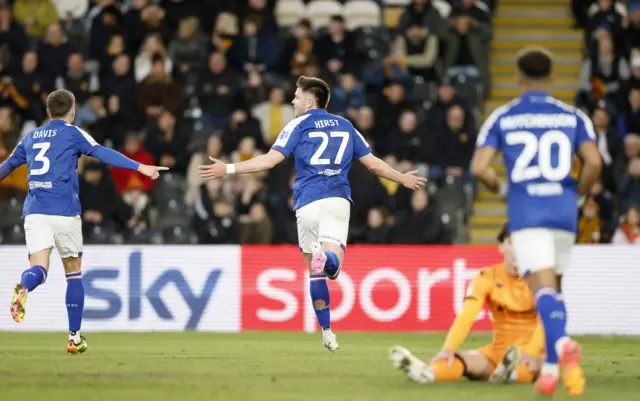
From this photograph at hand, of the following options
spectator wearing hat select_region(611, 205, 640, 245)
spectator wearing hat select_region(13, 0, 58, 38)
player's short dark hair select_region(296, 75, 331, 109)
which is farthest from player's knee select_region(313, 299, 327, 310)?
spectator wearing hat select_region(13, 0, 58, 38)

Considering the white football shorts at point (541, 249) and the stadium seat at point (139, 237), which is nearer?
the white football shorts at point (541, 249)

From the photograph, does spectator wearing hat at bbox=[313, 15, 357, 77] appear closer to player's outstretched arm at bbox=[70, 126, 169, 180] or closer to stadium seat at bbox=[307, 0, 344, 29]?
stadium seat at bbox=[307, 0, 344, 29]

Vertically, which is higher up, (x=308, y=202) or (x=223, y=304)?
(x=308, y=202)

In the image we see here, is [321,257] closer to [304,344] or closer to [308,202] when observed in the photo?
[308,202]

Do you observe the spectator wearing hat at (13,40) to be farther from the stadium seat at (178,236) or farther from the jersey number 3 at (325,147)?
the jersey number 3 at (325,147)

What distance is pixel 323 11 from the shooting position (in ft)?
68.2

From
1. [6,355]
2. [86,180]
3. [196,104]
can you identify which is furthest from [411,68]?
[6,355]

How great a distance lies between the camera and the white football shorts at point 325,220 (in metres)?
11.4

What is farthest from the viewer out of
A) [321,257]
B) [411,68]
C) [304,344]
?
[411,68]

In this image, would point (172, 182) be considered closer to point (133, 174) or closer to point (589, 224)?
point (133, 174)

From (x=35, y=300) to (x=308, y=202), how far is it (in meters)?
6.26

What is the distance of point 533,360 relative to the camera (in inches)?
325

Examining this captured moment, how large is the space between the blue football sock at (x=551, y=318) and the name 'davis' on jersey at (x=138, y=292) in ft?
31.1

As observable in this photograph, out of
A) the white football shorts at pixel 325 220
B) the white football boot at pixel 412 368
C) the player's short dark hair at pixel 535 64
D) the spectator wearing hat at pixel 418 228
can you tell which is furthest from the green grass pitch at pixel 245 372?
the spectator wearing hat at pixel 418 228
